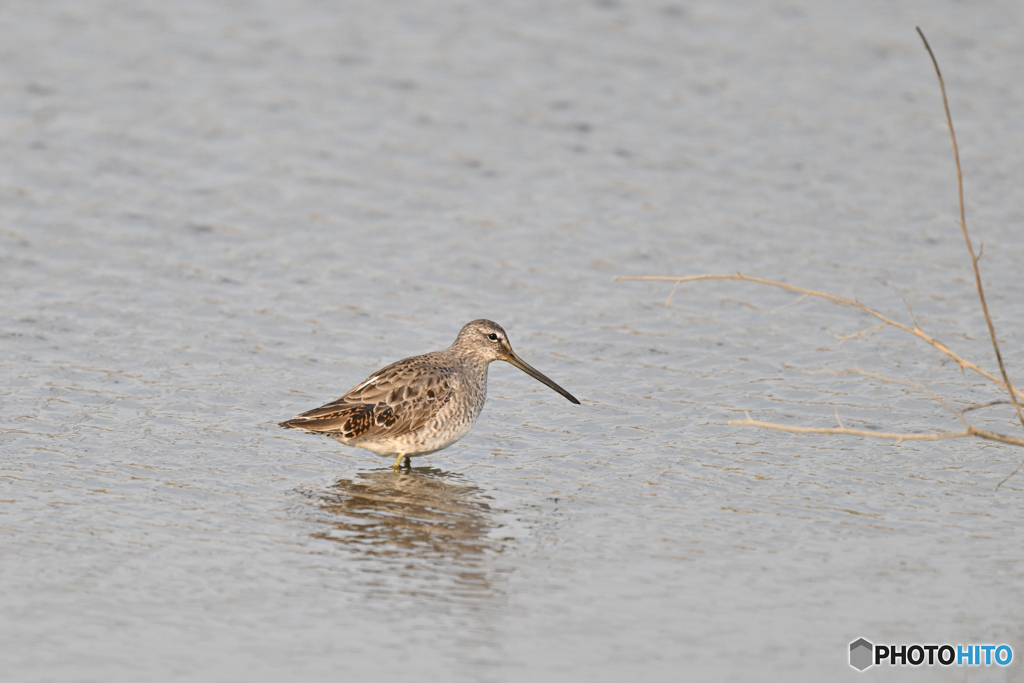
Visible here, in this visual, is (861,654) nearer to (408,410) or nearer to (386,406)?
(408,410)

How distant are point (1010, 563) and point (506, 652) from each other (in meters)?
2.59

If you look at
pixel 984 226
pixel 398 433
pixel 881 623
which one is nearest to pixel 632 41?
pixel 984 226

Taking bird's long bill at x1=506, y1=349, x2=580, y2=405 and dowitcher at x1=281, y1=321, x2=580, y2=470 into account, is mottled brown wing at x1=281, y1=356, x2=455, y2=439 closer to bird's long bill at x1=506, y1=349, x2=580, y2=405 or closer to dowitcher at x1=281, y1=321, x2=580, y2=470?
dowitcher at x1=281, y1=321, x2=580, y2=470

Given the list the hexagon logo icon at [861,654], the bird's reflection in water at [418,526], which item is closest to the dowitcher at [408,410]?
the bird's reflection in water at [418,526]

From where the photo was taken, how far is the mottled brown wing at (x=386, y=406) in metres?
8.13

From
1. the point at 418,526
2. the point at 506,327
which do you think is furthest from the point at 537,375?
the point at 418,526

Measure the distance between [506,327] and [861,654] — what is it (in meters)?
5.18

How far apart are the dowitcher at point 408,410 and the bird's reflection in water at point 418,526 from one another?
0.21 meters

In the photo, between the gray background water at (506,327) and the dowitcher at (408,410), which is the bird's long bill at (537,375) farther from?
the gray background water at (506,327)

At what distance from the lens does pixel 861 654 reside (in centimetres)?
561

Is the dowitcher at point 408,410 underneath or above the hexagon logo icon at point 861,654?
underneath

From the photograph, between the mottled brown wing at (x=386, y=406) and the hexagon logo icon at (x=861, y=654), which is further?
the mottled brown wing at (x=386, y=406)

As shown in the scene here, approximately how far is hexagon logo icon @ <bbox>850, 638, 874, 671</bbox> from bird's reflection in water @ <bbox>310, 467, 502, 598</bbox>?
159cm

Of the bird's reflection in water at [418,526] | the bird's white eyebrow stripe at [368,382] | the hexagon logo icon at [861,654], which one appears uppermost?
the hexagon logo icon at [861,654]
